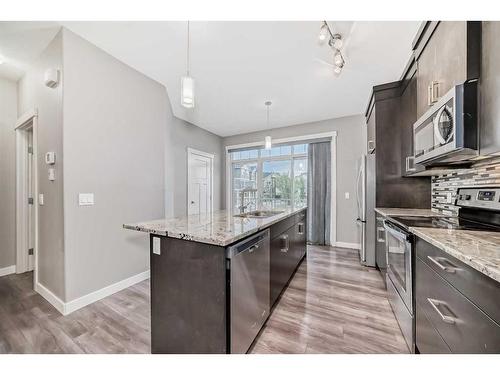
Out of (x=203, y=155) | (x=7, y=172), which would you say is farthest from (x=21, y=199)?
(x=203, y=155)

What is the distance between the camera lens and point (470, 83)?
3.88ft

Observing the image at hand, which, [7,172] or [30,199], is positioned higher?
[7,172]

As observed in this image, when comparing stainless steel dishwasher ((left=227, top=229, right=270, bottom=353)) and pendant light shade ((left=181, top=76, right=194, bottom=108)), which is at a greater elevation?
pendant light shade ((left=181, top=76, right=194, bottom=108))

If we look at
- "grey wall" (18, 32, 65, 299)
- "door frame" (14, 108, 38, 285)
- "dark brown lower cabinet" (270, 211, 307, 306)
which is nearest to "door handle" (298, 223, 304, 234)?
"dark brown lower cabinet" (270, 211, 307, 306)

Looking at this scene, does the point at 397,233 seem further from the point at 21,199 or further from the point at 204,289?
the point at 21,199

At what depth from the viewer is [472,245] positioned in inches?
36.3

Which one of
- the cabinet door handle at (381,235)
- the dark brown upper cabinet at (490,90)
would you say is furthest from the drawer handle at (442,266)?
the cabinet door handle at (381,235)

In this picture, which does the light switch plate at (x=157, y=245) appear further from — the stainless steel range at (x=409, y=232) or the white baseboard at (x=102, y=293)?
the stainless steel range at (x=409, y=232)

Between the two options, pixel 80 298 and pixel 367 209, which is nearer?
pixel 80 298

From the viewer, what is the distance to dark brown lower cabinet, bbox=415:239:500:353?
0.75 metres

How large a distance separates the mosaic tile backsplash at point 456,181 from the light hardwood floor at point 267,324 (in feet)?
3.66

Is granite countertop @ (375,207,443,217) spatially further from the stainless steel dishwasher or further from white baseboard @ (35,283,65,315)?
white baseboard @ (35,283,65,315)

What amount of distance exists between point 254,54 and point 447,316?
2.57 metres

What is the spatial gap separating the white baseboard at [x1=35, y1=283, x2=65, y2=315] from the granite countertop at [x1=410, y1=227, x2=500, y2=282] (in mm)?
2887
